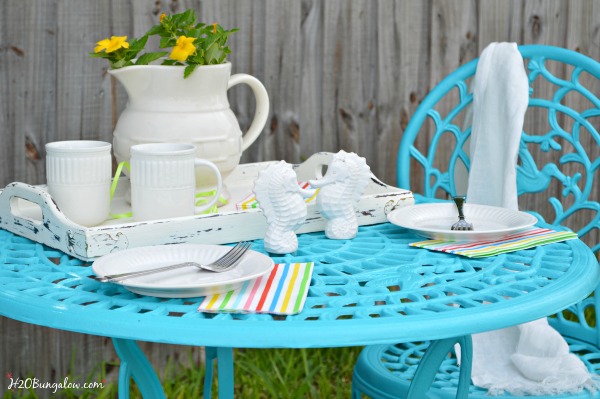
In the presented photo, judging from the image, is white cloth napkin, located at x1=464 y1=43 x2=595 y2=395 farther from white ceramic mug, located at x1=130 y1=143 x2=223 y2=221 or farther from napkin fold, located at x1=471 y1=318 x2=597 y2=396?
white ceramic mug, located at x1=130 y1=143 x2=223 y2=221

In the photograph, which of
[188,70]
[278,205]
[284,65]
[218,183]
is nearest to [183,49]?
[188,70]

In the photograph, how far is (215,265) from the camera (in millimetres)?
1343

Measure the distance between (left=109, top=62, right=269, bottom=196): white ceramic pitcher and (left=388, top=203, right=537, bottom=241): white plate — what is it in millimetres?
373

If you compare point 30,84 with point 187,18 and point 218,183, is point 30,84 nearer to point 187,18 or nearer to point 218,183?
point 187,18

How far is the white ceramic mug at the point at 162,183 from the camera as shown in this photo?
1.55 metres

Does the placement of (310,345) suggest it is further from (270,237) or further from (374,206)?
(374,206)

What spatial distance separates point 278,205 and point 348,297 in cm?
30

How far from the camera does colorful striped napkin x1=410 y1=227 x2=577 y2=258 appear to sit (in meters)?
1.49

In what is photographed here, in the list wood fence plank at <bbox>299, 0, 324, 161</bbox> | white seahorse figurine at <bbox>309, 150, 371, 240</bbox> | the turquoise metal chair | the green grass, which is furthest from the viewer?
wood fence plank at <bbox>299, 0, 324, 161</bbox>

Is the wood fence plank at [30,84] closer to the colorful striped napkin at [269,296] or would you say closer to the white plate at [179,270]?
the white plate at [179,270]

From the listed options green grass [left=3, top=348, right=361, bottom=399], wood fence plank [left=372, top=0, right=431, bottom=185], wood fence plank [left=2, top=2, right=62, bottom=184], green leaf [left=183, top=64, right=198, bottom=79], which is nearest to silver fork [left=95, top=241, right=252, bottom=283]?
green leaf [left=183, top=64, right=198, bottom=79]

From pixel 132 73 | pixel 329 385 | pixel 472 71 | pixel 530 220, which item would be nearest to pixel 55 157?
pixel 132 73

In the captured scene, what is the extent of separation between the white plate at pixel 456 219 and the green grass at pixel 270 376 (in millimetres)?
1044

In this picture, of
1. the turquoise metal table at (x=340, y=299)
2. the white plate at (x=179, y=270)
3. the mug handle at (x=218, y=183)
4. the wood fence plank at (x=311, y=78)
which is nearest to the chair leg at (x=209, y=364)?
the turquoise metal table at (x=340, y=299)
